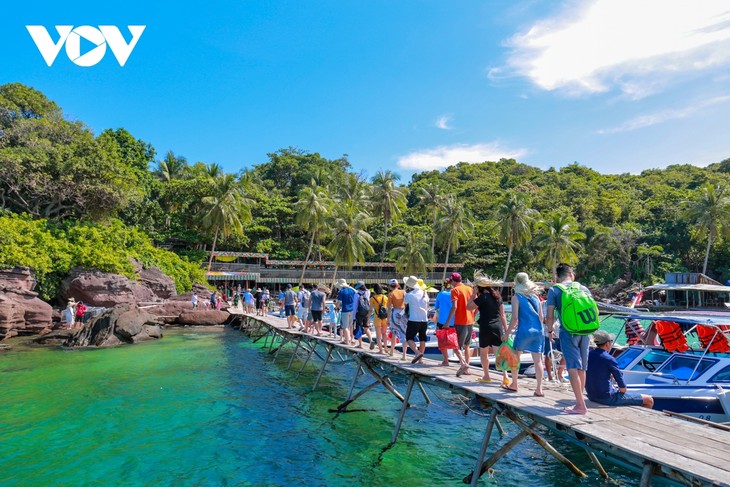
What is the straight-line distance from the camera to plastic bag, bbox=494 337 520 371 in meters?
7.88

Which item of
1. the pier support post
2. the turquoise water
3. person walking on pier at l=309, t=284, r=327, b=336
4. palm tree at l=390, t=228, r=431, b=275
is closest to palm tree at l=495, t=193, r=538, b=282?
palm tree at l=390, t=228, r=431, b=275

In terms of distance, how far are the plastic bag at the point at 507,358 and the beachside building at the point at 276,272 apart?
43205mm

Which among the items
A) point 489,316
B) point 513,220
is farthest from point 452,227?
point 489,316

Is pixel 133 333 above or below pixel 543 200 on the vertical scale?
below

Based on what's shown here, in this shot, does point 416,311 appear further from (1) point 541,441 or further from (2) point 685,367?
(2) point 685,367

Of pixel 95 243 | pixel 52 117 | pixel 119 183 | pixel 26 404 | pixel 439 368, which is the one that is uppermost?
pixel 52 117

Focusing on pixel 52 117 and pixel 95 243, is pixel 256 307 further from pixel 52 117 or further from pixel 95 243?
pixel 52 117

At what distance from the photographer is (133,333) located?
81.7ft

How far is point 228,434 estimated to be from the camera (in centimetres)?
1102

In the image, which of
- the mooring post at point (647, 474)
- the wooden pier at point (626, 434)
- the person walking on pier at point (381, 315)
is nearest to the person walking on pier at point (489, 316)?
the wooden pier at point (626, 434)

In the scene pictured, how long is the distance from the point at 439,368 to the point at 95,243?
30.0m

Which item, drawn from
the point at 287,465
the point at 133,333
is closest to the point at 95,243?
the point at 133,333

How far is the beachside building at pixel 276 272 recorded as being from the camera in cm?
5041

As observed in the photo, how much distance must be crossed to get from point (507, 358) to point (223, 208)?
42.7m
